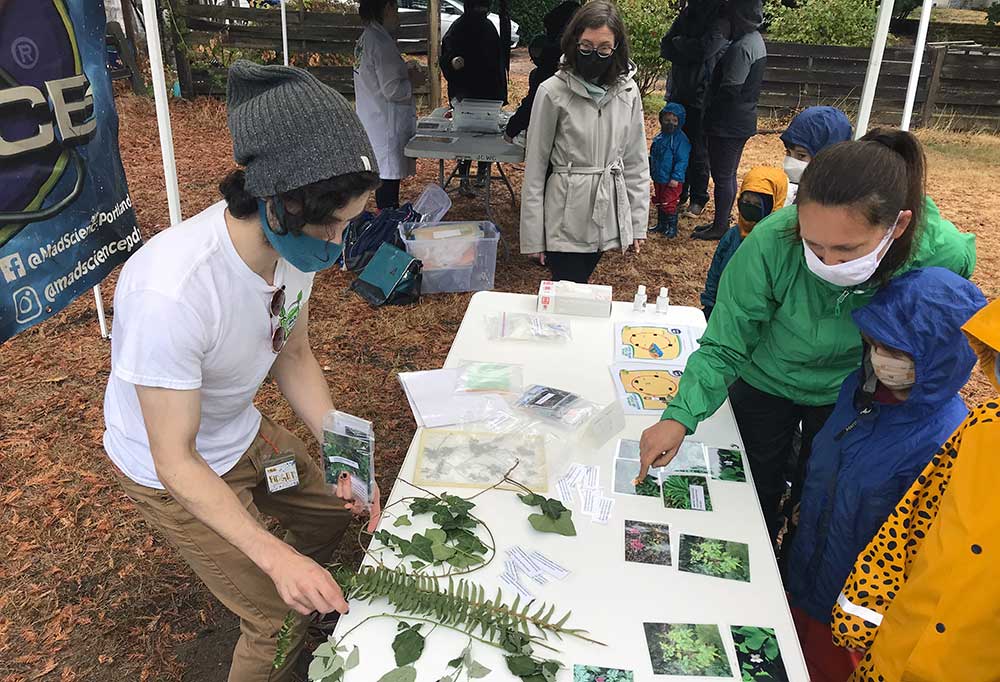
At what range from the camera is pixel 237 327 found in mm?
1524

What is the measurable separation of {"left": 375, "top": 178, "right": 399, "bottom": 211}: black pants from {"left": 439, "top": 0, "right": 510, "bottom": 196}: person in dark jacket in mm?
759

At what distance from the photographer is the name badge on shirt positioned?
1837 millimetres

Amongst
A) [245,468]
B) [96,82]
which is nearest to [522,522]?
[245,468]

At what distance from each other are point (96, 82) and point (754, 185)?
269 cm

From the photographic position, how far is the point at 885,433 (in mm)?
1609

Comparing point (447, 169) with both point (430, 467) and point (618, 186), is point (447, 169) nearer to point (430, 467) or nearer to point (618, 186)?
point (618, 186)

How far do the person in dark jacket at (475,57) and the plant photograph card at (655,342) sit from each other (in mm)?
3327

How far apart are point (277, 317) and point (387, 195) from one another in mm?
4104

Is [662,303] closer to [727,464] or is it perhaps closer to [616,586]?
[727,464]

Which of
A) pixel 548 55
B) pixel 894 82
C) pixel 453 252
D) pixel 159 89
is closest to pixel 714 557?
pixel 159 89

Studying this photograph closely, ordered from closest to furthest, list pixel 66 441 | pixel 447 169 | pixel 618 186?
pixel 66 441 < pixel 618 186 < pixel 447 169

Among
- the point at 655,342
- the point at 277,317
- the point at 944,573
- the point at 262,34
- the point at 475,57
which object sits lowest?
the point at 655,342

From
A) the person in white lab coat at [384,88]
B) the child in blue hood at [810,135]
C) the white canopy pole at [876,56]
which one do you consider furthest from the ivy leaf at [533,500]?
the person in white lab coat at [384,88]

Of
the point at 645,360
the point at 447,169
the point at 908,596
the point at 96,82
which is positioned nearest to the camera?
the point at 908,596
